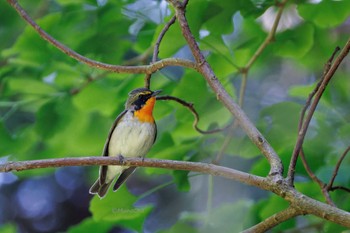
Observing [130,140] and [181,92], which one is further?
[130,140]

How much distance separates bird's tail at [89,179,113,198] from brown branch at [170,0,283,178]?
1.17 m

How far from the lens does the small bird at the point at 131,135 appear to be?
3.13 m

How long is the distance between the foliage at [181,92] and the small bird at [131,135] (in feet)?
0.20

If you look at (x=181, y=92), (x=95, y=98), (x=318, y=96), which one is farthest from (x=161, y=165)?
(x=95, y=98)

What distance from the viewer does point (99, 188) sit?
307cm

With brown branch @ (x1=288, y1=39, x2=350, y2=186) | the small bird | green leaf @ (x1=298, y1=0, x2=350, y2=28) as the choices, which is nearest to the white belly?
the small bird

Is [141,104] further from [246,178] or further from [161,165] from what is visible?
[246,178]

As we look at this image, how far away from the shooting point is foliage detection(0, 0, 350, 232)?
290 centimetres

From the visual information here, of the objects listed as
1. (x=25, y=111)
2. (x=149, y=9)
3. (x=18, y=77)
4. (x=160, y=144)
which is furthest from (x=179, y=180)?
(x=25, y=111)

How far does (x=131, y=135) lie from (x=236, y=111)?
136cm

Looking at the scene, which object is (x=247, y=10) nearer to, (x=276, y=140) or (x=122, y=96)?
(x=276, y=140)

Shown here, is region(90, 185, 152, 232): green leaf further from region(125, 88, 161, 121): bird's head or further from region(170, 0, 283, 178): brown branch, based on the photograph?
region(170, 0, 283, 178): brown branch

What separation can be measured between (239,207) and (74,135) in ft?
3.85

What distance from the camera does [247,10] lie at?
2863 mm
